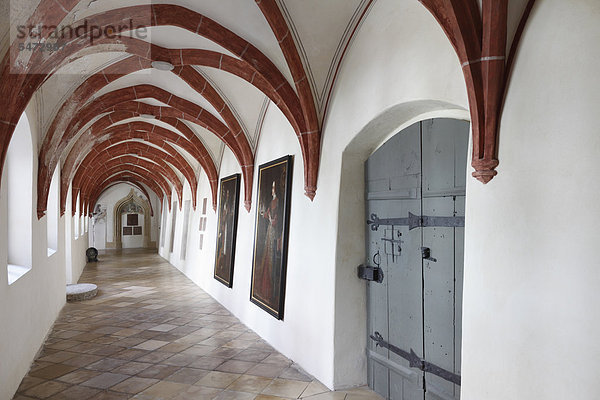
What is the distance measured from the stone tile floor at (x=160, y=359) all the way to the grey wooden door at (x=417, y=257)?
664 millimetres

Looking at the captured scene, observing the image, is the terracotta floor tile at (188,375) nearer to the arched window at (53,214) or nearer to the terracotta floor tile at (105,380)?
the terracotta floor tile at (105,380)

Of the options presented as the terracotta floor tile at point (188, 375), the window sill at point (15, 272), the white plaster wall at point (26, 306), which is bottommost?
the terracotta floor tile at point (188, 375)

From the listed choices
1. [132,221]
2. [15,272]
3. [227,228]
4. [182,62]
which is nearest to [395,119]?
[182,62]

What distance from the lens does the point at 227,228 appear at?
8008 millimetres

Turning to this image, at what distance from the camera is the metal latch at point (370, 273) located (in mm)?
4031

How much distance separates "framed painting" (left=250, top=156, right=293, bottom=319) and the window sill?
116 inches

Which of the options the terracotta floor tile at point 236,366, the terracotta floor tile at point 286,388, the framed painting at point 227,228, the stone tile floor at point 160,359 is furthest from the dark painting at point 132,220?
the terracotta floor tile at point 286,388

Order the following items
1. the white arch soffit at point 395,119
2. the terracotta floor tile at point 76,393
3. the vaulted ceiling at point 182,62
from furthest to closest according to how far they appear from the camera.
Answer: the terracotta floor tile at point 76,393 < the vaulted ceiling at point 182,62 < the white arch soffit at point 395,119

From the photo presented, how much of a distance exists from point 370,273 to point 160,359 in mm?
2864

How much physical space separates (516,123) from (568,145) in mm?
342

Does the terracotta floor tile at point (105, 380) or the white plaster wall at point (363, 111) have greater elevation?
the white plaster wall at point (363, 111)

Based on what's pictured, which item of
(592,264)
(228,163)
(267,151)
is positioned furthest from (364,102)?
(228,163)

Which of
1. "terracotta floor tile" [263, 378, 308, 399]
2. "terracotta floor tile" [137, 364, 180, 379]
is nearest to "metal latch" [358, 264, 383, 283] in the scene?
"terracotta floor tile" [263, 378, 308, 399]

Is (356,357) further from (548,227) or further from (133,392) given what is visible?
(548,227)
